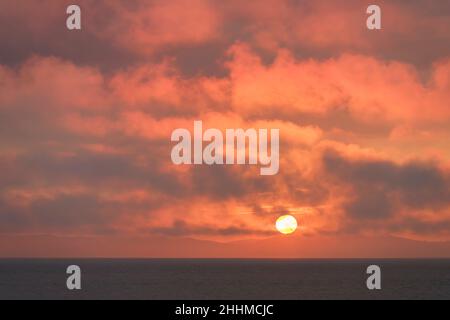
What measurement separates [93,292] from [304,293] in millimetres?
36569

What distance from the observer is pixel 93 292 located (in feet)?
376

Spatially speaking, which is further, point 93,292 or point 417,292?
point 417,292
